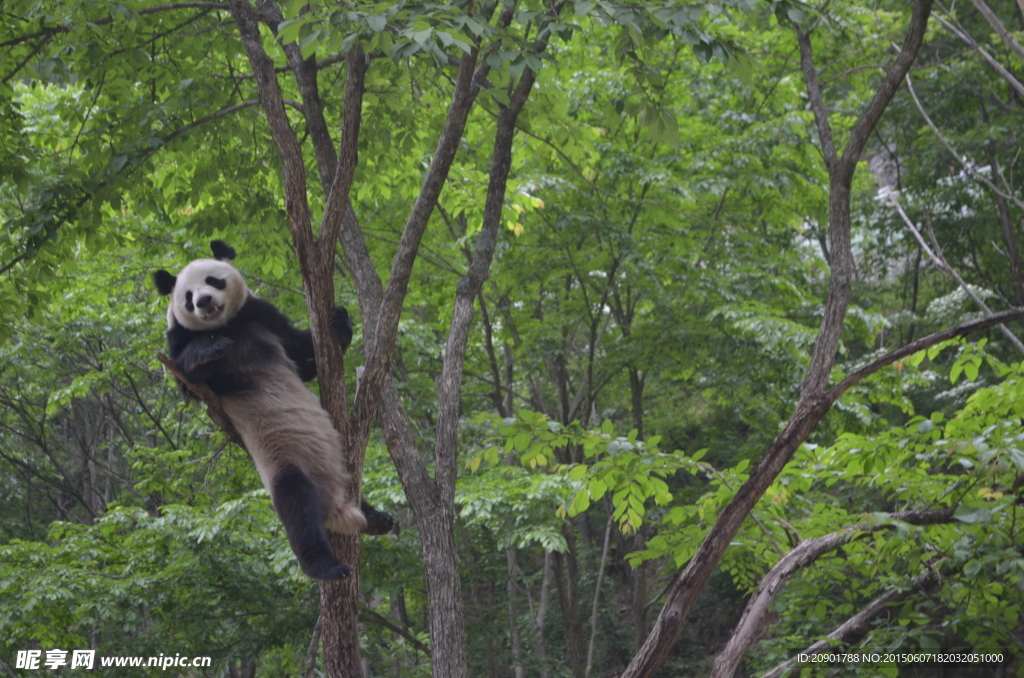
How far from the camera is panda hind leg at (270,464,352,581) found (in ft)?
9.75

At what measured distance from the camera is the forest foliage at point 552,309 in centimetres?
340

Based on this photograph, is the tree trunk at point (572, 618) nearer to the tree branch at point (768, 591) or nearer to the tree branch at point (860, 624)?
the tree branch at point (860, 624)

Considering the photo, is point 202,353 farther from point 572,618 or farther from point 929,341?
point 572,618

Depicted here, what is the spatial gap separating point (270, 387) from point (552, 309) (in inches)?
356

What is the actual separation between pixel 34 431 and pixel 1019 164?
1609cm

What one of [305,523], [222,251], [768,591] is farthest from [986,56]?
[305,523]

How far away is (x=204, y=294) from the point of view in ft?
12.4

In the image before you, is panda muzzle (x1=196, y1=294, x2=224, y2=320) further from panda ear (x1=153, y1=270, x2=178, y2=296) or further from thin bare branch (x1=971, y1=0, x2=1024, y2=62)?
thin bare branch (x1=971, y1=0, x2=1024, y2=62)

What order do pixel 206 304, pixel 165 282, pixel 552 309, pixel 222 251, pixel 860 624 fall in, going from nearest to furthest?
pixel 860 624, pixel 206 304, pixel 165 282, pixel 222 251, pixel 552 309

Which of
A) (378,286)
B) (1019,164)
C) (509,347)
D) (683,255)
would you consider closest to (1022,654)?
(378,286)

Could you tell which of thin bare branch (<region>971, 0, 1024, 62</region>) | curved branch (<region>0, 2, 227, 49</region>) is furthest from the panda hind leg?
thin bare branch (<region>971, 0, 1024, 62</region>)

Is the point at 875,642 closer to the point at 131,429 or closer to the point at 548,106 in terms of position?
the point at 548,106

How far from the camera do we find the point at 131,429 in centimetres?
1460

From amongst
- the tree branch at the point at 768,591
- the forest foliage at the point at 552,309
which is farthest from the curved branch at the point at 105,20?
the tree branch at the point at 768,591
